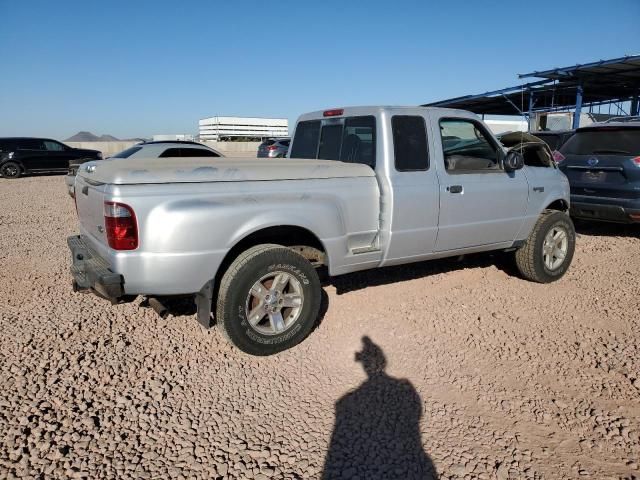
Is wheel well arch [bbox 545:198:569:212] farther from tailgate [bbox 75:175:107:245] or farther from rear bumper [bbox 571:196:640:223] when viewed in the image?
tailgate [bbox 75:175:107:245]

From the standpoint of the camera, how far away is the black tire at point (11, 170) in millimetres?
17616

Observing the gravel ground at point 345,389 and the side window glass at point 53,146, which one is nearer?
the gravel ground at point 345,389

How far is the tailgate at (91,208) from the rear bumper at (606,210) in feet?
22.2

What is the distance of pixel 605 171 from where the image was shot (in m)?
6.90

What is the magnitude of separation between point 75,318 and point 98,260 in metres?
1.05

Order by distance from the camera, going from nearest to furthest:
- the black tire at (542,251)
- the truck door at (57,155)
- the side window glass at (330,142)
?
the side window glass at (330,142), the black tire at (542,251), the truck door at (57,155)

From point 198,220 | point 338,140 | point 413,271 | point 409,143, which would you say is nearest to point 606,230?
point 413,271

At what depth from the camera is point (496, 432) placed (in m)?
2.77

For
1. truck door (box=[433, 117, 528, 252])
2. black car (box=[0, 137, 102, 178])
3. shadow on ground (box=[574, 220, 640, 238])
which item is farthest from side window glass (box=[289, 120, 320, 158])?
black car (box=[0, 137, 102, 178])

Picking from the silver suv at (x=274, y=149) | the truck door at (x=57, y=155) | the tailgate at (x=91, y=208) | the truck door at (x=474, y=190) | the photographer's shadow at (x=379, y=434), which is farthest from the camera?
the silver suv at (x=274, y=149)

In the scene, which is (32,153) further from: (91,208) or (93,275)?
(93,275)

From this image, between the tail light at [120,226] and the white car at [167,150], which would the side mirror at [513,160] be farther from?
the white car at [167,150]

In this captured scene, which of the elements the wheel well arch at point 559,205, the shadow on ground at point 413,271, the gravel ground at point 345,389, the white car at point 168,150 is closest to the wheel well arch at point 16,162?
the white car at point 168,150

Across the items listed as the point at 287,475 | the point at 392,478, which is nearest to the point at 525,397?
the point at 392,478
